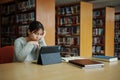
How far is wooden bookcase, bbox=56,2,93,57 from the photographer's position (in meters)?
4.98

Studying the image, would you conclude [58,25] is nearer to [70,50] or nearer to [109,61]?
[70,50]

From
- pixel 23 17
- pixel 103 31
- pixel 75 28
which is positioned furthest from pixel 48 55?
pixel 103 31

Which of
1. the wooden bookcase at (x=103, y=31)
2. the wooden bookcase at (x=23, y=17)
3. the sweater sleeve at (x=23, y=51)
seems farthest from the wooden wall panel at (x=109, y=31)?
the sweater sleeve at (x=23, y=51)

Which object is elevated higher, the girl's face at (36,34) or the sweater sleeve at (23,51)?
the girl's face at (36,34)

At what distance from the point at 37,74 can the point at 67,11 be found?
14.0 ft

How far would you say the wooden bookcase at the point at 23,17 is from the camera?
3.81 metres

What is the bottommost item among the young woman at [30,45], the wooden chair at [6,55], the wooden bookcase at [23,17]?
the wooden chair at [6,55]

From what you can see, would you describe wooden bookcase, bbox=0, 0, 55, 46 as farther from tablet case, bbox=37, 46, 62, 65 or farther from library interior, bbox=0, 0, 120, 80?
tablet case, bbox=37, 46, 62, 65

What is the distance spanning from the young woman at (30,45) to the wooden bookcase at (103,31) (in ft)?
12.9

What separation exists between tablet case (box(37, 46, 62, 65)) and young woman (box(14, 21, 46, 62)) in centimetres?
26

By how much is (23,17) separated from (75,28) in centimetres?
149

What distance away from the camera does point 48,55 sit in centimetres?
168

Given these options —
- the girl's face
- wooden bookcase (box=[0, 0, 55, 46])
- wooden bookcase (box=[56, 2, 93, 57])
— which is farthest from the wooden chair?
wooden bookcase (box=[56, 2, 93, 57])

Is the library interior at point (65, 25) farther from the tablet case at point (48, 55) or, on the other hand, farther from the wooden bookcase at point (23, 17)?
the tablet case at point (48, 55)
